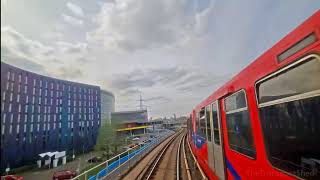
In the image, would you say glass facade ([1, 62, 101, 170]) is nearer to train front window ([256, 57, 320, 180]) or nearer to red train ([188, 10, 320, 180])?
red train ([188, 10, 320, 180])

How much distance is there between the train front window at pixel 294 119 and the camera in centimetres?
212

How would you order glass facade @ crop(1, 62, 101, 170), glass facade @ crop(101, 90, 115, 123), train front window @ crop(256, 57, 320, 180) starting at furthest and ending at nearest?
glass facade @ crop(101, 90, 115, 123)
glass facade @ crop(1, 62, 101, 170)
train front window @ crop(256, 57, 320, 180)

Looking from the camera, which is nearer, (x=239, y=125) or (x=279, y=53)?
(x=279, y=53)

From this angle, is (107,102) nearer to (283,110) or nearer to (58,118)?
(58,118)

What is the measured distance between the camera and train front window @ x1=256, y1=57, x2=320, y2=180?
2.12 m

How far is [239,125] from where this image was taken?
4.39 metres

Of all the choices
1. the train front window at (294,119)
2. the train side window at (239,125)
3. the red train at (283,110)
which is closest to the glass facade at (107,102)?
the train side window at (239,125)

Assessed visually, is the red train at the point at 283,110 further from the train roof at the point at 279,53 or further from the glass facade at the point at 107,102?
the glass facade at the point at 107,102

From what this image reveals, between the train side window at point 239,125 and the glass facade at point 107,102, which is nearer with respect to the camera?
the train side window at point 239,125

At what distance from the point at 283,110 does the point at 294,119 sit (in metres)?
0.24

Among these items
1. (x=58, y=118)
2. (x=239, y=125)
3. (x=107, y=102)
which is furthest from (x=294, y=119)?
(x=107, y=102)

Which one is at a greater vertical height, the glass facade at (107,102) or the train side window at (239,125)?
the glass facade at (107,102)

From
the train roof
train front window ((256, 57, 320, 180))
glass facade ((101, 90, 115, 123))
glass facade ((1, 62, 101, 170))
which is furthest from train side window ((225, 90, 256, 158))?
glass facade ((101, 90, 115, 123))

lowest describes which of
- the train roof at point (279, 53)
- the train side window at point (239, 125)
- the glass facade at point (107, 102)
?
the train side window at point (239, 125)
